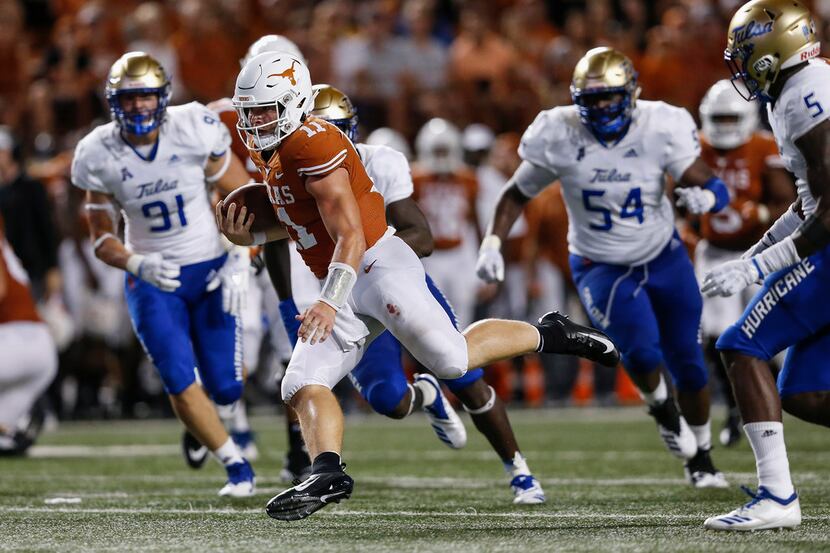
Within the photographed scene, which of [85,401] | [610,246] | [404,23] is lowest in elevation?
[85,401]

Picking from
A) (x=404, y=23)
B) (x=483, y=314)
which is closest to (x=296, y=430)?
(x=483, y=314)

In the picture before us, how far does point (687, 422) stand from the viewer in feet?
19.2

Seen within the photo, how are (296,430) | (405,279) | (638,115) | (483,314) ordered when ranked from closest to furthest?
(405,279)
(638,115)
(296,430)
(483,314)

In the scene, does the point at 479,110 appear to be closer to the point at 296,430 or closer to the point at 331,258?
the point at 296,430

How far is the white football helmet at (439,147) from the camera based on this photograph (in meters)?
10.2

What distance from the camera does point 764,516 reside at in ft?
13.1

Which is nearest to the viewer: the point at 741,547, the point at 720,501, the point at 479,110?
the point at 741,547

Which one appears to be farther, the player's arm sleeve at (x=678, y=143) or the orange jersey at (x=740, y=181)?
the orange jersey at (x=740, y=181)

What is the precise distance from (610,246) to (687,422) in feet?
2.70

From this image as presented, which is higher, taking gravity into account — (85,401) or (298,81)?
(298,81)

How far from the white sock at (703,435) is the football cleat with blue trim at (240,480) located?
6.09 ft

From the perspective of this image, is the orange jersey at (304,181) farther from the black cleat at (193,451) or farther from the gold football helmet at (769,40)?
the black cleat at (193,451)

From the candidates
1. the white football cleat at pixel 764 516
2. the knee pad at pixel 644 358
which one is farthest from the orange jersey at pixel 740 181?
the white football cleat at pixel 764 516

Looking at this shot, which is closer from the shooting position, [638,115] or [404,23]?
[638,115]
